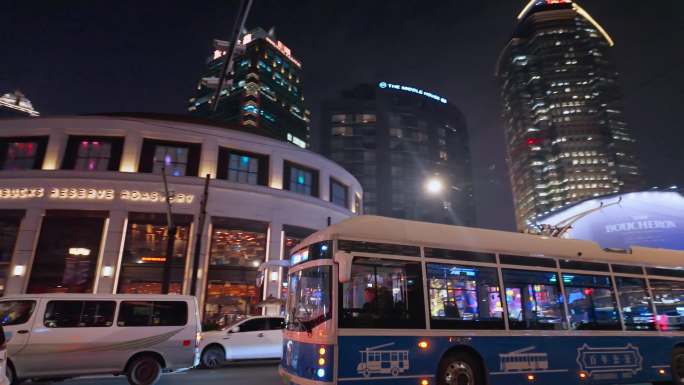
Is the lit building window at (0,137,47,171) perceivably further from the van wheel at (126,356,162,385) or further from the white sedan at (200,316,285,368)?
the van wheel at (126,356,162,385)

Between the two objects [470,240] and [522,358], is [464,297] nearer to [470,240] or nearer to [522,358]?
[470,240]

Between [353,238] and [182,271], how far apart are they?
60.3ft

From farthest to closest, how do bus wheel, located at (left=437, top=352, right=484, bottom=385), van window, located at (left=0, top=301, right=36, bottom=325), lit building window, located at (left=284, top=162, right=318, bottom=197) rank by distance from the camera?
lit building window, located at (left=284, top=162, right=318, bottom=197) → van window, located at (left=0, top=301, right=36, bottom=325) → bus wheel, located at (left=437, top=352, right=484, bottom=385)

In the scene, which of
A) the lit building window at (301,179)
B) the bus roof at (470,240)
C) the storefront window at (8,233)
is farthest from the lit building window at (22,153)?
the bus roof at (470,240)

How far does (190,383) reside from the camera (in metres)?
9.35

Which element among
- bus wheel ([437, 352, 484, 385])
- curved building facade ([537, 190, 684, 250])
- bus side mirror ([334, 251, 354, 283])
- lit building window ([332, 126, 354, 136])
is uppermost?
lit building window ([332, 126, 354, 136])

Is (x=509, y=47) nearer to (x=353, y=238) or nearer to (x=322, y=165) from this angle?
(x=322, y=165)

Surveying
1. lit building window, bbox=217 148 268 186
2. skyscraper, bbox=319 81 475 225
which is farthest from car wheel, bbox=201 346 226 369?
skyscraper, bbox=319 81 475 225

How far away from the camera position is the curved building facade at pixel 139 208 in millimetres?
21500

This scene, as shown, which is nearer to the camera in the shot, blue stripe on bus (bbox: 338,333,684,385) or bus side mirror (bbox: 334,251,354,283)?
bus side mirror (bbox: 334,251,354,283)

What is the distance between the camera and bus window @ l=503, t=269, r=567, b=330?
791cm

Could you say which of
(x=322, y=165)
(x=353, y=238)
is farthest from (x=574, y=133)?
(x=353, y=238)

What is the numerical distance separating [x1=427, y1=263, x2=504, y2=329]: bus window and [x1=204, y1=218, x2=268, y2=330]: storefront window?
16.7 meters

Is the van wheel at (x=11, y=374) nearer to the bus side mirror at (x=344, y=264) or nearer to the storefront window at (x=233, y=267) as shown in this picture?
the bus side mirror at (x=344, y=264)
